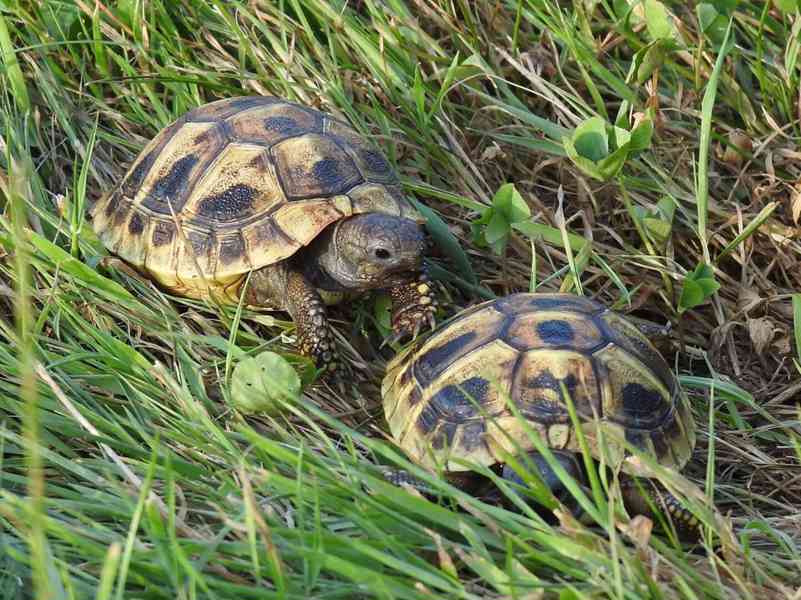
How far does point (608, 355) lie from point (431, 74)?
168cm

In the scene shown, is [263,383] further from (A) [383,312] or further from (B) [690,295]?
(B) [690,295]

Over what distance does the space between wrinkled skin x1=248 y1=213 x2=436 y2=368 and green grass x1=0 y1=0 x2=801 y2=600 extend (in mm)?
128

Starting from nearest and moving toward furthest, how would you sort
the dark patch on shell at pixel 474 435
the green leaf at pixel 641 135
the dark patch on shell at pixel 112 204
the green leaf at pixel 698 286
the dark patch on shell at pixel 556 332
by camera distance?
the dark patch on shell at pixel 474 435 → the dark patch on shell at pixel 556 332 → the green leaf at pixel 641 135 → the green leaf at pixel 698 286 → the dark patch on shell at pixel 112 204

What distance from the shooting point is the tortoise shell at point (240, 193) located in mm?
3439

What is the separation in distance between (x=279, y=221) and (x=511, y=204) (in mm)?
725

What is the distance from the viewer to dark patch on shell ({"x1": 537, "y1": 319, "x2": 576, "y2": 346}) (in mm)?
2828

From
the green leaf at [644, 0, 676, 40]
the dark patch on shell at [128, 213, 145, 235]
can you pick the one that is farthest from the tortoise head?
the green leaf at [644, 0, 676, 40]

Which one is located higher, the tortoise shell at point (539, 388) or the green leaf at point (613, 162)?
the green leaf at point (613, 162)

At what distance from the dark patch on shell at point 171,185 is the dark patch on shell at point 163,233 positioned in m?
0.05

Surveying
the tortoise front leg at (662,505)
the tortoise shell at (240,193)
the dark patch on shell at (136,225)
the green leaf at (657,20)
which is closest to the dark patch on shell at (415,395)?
the tortoise front leg at (662,505)

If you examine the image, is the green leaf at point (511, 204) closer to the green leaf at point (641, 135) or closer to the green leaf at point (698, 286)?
the green leaf at point (641, 135)

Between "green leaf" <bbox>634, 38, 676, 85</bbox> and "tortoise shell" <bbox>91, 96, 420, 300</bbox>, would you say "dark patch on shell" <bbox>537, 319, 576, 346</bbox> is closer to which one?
"tortoise shell" <bbox>91, 96, 420, 300</bbox>

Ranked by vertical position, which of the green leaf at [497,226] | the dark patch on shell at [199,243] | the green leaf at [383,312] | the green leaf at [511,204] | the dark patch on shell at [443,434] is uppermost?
the dark patch on shell at [199,243]

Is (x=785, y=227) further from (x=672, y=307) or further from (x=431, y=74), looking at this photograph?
(x=431, y=74)
